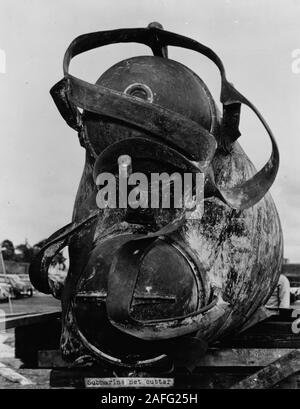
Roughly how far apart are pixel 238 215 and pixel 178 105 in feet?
2.05

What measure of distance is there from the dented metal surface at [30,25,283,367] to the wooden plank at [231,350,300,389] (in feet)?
0.88

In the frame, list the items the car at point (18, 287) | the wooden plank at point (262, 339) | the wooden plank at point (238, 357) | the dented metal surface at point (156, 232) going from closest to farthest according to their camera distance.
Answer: the dented metal surface at point (156, 232), the wooden plank at point (238, 357), the wooden plank at point (262, 339), the car at point (18, 287)

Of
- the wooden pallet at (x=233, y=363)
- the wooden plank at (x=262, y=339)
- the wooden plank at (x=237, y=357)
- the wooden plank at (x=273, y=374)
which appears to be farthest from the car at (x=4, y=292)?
the wooden plank at (x=273, y=374)

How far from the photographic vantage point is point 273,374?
109 inches

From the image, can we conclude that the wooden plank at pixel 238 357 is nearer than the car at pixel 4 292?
Yes

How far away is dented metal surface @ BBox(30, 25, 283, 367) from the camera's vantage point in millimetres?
2605

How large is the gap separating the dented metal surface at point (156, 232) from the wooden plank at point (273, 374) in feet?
0.88

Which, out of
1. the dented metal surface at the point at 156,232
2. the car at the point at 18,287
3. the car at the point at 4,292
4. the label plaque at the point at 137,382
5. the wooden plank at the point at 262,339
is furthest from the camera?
the car at the point at 18,287

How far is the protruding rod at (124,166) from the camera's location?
8.70ft

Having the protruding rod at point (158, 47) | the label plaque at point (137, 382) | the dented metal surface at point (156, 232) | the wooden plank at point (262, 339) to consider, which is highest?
the protruding rod at point (158, 47)

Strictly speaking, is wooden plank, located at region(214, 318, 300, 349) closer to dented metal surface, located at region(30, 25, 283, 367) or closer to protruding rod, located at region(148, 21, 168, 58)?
dented metal surface, located at region(30, 25, 283, 367)

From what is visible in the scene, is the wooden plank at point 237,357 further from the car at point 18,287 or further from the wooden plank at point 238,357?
the car at point 18,287

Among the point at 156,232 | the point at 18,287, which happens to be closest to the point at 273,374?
the point at 156,232
